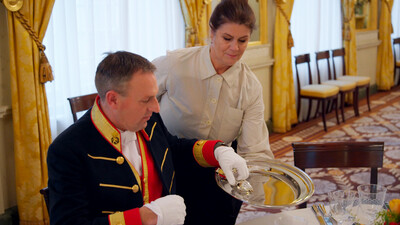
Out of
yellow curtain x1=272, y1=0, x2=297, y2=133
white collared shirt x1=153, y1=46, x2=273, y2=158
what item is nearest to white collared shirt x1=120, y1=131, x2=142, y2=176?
white collared shirt x1=153, y1=46, x2=273, y2=158

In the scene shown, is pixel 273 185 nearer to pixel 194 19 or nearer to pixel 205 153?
pixel 205 153

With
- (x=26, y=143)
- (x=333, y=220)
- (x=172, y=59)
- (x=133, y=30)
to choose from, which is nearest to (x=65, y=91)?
(x=26, y=143)

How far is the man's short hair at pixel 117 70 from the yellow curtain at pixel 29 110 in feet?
5.48

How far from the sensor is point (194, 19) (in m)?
A: 4.25

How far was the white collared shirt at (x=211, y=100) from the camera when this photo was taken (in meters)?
2.12

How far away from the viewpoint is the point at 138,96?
4.70ft

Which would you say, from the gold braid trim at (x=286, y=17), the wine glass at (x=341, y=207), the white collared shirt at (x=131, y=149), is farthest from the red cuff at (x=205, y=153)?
the gold braid trim at (x=286, y=17)

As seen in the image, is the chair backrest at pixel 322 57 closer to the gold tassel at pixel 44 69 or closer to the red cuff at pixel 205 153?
the gold tassel at pixel 44 69

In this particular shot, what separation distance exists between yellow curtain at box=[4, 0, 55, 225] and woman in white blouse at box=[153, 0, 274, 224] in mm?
1158

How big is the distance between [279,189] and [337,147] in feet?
1.86

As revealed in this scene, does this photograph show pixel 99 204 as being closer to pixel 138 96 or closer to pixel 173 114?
pixel 138 96

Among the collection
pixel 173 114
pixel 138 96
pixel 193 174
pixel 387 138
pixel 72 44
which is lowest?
pixel 387 138

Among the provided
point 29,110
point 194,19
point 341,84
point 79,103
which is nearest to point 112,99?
point 79,103

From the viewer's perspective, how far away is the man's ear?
1.42 m
